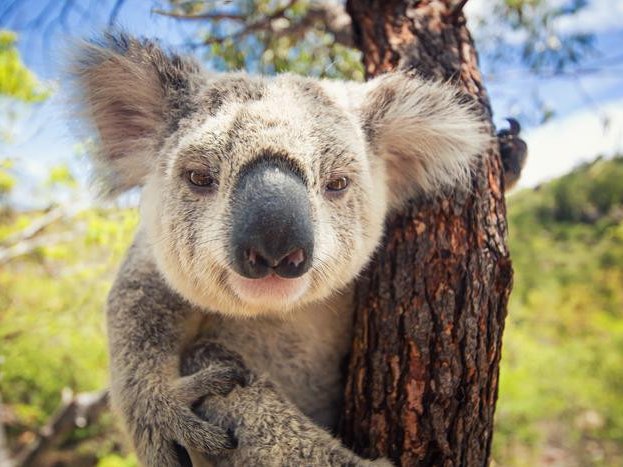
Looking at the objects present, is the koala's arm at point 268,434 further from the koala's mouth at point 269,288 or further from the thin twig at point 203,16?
the thin twig at point 203,16

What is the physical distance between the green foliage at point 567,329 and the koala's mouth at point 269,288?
333 centimetres

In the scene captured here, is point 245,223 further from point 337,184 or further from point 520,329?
point 520,329

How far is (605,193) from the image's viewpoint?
16.5 metres

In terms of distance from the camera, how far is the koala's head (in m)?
1.57

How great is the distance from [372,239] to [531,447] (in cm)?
929

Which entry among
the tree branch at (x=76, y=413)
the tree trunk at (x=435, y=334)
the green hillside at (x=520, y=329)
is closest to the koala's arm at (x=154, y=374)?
the tree trunk at (x=435, y=334)

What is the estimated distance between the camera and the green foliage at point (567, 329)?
30.9 ft

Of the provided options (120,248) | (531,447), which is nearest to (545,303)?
(531,447)

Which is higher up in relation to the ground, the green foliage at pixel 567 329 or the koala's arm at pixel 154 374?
the green foliage at pixel 567 329

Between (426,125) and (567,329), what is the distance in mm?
13183

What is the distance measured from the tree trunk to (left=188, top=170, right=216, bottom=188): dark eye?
32.1 inches

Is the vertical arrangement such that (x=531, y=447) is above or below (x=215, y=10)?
below

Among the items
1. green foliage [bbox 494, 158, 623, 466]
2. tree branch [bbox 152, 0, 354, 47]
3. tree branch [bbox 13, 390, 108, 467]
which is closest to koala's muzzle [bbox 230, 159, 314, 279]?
tree branch [bbox 152, 0, 354, 47]

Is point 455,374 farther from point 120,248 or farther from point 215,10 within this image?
point 120,248
